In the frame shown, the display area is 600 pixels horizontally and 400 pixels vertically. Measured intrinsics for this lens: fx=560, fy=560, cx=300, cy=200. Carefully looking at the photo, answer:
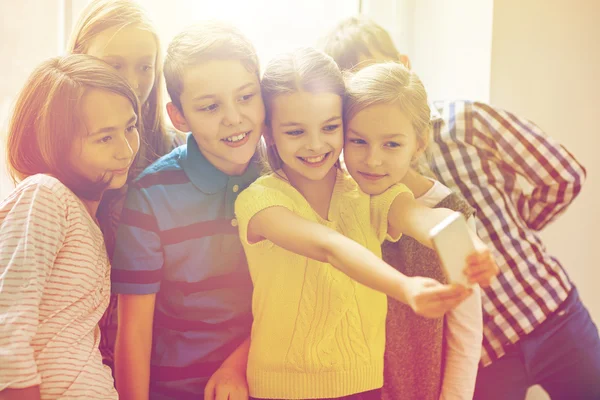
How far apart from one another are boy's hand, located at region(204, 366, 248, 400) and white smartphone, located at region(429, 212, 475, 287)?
1.20 ft

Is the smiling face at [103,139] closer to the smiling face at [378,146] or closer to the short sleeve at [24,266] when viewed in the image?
the short sleeve at [24,266]

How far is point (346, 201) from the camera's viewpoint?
825 mm

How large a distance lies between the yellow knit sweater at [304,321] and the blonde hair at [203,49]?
175 millimetres

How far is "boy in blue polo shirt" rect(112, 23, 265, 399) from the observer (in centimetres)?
78

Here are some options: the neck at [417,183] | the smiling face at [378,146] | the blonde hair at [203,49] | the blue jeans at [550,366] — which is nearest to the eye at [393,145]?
the smiling face at [378,146]

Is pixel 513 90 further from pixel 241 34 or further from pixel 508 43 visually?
pixel 241 34

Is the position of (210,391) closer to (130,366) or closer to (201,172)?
(130,366)

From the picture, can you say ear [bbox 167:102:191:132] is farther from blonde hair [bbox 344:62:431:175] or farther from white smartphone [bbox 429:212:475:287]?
white smartphone [bbox 429:212:475:287]

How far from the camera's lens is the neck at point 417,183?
0.88 metres

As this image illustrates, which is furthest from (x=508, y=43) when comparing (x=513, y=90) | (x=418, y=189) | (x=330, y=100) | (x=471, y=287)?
(x=471, y=287)

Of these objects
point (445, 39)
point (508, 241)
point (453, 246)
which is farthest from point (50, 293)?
point (445, 39)

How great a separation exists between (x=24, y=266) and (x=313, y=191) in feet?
1.29

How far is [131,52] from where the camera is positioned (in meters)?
0.85

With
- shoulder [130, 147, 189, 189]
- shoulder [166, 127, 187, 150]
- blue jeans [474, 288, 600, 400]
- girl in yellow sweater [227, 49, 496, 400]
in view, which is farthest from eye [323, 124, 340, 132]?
blue jeans [474, 288, 600, 400]
